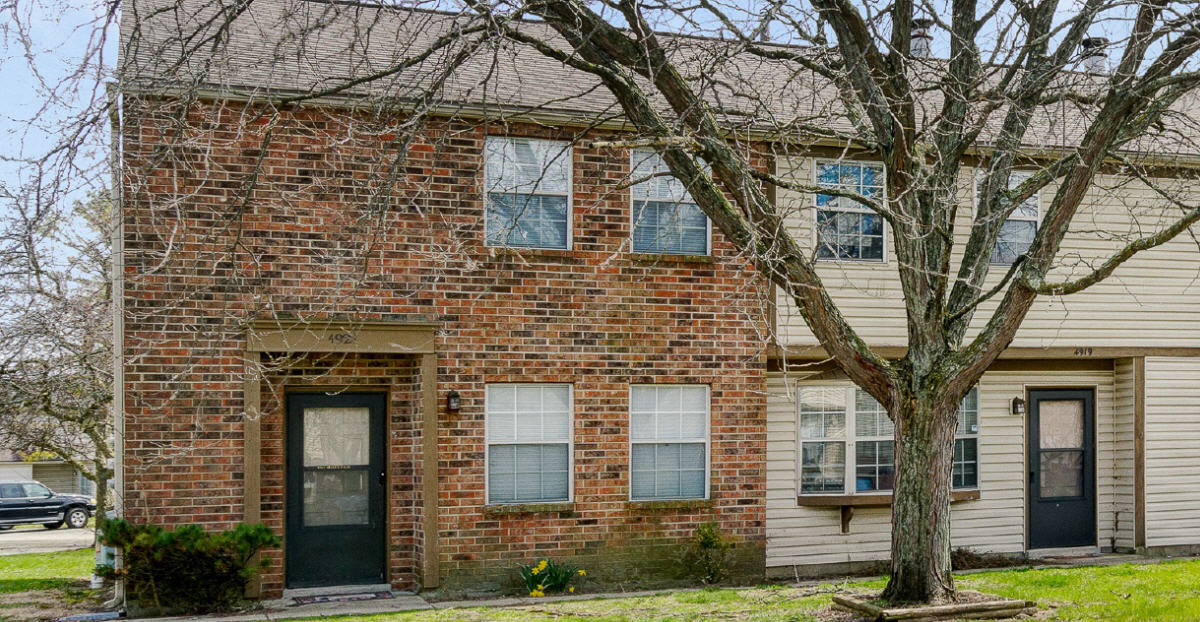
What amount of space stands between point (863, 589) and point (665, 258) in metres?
4.05

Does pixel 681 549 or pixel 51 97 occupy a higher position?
pixel 51 97

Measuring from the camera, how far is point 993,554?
45.6 ft

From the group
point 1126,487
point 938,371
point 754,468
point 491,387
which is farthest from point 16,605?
point 1126,487

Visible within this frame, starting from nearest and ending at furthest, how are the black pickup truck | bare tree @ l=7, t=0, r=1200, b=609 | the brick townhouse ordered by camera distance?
bare tree @ l=7, t=0, r=1200, b=609
the brick townhouse
the black pickup truck

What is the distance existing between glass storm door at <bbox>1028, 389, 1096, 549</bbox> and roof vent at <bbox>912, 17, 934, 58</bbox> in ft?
→ 15.5

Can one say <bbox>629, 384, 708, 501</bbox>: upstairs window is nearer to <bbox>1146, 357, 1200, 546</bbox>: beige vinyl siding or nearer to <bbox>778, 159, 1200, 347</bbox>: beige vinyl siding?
<bbox>778, 159, 1200, 347</bbox>: beige vinyl siding

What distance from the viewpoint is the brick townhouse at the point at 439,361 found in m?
10.6

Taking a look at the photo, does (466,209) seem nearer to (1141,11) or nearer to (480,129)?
(480,129)

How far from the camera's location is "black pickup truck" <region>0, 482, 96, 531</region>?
2978 centimetres

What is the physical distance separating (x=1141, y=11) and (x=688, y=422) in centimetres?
593

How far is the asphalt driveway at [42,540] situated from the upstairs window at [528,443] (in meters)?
14.5

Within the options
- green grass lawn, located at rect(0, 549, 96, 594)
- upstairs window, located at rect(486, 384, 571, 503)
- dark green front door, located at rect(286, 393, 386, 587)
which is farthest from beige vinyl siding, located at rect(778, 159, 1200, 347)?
green grass lawn, located at rect(0, 549, 96, 594)

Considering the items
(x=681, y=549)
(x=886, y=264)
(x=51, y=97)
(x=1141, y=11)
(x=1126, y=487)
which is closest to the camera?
(x=51, y=97)

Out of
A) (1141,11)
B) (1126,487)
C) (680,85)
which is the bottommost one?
(1126,487)
